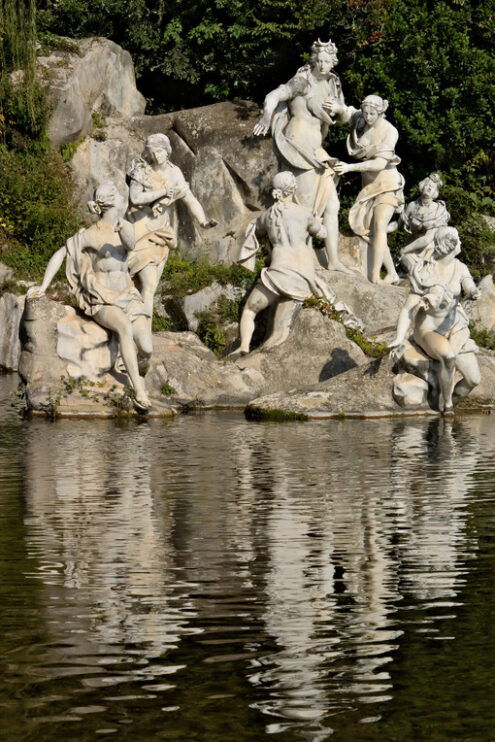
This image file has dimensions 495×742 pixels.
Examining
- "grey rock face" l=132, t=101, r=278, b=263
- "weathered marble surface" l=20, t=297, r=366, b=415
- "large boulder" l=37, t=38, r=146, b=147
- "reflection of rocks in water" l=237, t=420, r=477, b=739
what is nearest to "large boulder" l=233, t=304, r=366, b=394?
"weathered marble surface" l=20, t=297, r=366, b=415

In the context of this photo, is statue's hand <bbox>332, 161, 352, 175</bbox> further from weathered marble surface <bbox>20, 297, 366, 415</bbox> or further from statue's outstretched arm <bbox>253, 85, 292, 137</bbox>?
weathered marble surface <bbox>20, 297, 366, 415</bbox>

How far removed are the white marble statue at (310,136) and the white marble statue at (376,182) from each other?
59cm

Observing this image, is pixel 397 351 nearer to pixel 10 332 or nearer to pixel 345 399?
pixel 345 399

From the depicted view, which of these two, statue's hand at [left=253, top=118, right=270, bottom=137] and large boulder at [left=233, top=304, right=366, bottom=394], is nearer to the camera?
large boulder at [left=233, top=304, right=366, bottom=394]

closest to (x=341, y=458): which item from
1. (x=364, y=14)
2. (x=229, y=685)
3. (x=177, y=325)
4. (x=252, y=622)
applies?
(x=252, y=622)

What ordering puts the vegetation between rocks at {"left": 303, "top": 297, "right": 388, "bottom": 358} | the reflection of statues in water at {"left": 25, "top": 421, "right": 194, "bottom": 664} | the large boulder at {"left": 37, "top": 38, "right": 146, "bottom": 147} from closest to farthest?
the reflection of statues in water at {"left": 25, "top": 421, "right": 194, "bottom": 664} < the vegetation between rocks at {"left": 303, "top": 297, "right": 388, "bottom": 358} < the large boulder at {"left": 37, "top": 38, "right": 146, "bottom": 147}

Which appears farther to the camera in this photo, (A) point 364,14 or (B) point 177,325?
(A) point 364,14

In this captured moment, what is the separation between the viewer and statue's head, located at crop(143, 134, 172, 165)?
1847 cm

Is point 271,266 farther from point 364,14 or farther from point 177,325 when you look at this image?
point 364,14

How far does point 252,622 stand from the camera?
6.79 metres

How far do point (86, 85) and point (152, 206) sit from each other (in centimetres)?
1076

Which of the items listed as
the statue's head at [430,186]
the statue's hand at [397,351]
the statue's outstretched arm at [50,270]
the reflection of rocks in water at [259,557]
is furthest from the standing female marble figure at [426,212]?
the reflection of rocks in water at [259,557]

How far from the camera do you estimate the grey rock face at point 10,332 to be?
24875 millimetres

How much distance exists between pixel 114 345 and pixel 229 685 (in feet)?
37.0
